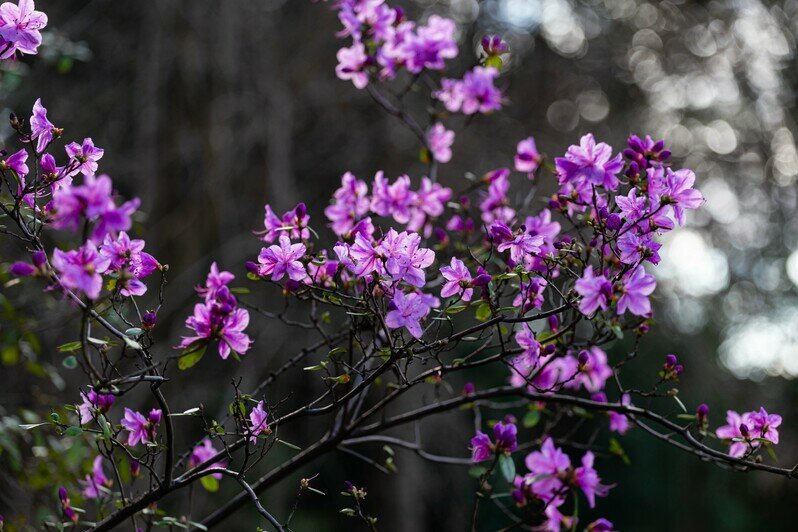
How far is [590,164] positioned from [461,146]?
4.56 m

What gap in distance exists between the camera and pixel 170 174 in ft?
17.1

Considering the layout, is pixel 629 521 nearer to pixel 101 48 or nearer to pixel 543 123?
pixel 543 123

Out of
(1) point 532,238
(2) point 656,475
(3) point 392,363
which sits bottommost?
(2) point 656,475

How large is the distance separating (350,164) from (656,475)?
3.66 m

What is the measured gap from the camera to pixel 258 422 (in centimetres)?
141

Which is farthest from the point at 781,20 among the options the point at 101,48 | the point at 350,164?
the point at 101,48

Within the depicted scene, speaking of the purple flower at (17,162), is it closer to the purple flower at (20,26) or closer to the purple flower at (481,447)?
the purple flower at (20,26)

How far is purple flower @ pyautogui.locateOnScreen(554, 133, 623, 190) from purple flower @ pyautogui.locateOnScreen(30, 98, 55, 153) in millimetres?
898

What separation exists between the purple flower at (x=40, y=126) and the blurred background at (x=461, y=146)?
181cm

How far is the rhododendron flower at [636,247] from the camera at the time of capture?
1.26 m

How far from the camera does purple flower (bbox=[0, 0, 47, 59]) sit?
1331mm

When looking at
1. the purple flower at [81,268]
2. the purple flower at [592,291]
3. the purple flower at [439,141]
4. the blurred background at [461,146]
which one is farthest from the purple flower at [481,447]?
the blurred background at [461,146]

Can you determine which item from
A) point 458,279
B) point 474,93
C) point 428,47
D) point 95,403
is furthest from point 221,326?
point 474,93

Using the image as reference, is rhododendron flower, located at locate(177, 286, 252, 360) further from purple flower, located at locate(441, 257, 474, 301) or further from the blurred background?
the blurred background
